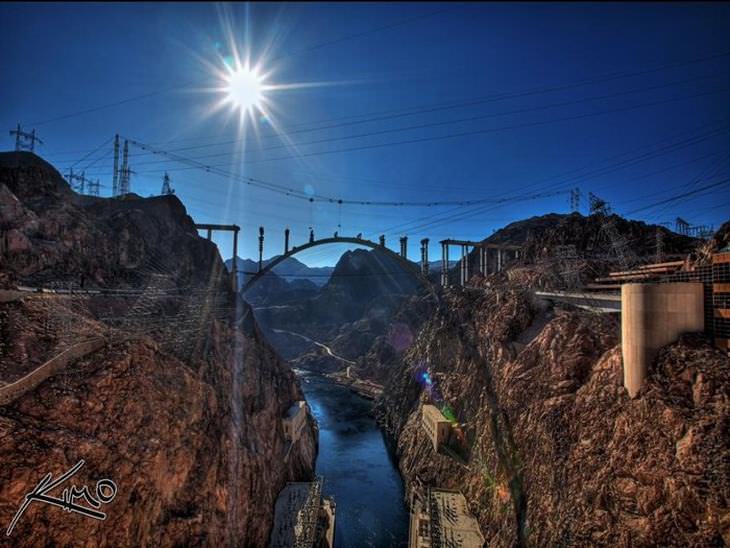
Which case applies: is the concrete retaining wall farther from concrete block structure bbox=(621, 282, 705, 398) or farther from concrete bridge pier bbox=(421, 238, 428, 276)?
concrete bridge pier bbox=(421, 238, 428, 276)

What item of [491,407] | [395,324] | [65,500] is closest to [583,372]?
[491,407]

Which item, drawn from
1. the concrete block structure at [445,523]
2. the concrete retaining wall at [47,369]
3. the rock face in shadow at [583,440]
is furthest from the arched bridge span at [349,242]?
the concrete retaining wall at [47,369]

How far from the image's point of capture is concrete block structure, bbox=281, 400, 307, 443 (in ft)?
117

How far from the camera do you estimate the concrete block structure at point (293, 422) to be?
117 feet

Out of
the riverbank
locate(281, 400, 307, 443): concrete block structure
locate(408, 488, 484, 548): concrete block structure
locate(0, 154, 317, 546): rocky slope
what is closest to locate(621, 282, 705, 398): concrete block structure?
locate(408, 488, 484, 548): concrete block structure

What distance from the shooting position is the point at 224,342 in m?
30.5

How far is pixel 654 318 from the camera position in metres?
14.1

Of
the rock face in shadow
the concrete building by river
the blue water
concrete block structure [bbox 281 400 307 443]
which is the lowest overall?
the blue water

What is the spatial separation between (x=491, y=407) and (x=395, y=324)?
69.9m

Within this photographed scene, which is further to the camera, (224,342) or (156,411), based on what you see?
(224,342)

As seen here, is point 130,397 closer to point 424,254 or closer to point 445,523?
point 445,523

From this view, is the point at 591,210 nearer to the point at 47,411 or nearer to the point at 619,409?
the point at 619,409

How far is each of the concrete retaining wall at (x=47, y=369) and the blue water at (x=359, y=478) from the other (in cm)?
2529

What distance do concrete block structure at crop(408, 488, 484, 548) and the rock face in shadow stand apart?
0.85 meters
